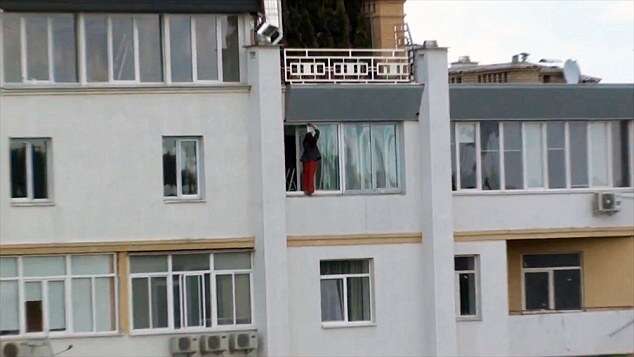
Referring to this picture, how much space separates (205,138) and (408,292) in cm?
519

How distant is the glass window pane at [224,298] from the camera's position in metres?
37.1

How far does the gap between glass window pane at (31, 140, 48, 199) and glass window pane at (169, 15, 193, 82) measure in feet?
9.65

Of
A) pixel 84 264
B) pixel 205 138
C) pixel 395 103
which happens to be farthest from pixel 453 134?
pixel 84 264

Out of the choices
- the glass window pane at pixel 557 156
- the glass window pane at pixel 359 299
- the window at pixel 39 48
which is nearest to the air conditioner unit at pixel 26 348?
the window at pixel 39 48

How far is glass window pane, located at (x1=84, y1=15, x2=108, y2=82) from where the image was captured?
120 feet

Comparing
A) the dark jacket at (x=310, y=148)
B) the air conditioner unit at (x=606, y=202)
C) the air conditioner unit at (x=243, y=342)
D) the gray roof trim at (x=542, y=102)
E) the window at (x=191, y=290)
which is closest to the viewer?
the air conditioner unit at (x=243, y=342)

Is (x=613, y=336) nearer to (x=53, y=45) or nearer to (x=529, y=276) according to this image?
(x=529, y=276)

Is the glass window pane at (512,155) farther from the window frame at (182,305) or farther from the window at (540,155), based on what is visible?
the window frame at (182,305)

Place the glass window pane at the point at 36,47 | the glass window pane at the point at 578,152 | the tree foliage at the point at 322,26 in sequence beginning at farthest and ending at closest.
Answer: the tree foliage at the point at 322,26 < the glass window pane at the point at 578,152 < the glass window pane at the point at 36,47

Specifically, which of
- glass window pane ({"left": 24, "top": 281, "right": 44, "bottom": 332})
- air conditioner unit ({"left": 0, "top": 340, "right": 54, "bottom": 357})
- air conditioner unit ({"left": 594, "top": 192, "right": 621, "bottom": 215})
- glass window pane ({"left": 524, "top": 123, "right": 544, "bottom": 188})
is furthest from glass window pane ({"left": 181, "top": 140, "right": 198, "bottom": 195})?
air conditioner unit ({"left": 594, "top": 192, "right": 621, "bottom": 215})

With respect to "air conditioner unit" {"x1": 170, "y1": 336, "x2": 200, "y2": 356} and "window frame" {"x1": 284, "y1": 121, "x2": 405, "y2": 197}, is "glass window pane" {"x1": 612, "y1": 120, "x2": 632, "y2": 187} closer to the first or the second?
"window frame" {"x1": 284, "y1": 121, "x2": 405, "y2": 197}

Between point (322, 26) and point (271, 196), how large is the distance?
15.4m

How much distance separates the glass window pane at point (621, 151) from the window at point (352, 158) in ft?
16.6

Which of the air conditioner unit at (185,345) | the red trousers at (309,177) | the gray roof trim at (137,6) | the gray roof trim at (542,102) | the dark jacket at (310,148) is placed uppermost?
the gray roof trim at (137,6)
